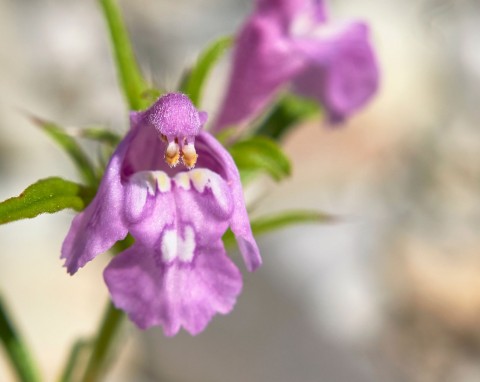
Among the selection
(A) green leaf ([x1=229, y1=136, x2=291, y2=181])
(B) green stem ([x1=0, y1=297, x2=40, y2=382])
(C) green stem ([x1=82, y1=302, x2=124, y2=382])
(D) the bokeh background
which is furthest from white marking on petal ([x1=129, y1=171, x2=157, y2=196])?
(D) the bokeh background

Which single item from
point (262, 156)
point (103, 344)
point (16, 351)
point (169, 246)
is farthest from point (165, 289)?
point (16, 351)

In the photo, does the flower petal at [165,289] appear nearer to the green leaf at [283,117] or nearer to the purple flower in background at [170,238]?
the purple flower in background at [170,238]

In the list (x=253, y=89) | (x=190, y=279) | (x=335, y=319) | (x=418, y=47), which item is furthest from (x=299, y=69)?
(x=418, y=47)

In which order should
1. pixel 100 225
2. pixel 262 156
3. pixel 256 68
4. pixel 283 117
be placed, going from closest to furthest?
pixel 100 225, pixel 262 156, pixel 256 68, pixel 283 117

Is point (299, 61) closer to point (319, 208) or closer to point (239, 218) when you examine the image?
point (239, 218)

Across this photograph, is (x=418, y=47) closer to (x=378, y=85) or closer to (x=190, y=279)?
(x=378, y=85)

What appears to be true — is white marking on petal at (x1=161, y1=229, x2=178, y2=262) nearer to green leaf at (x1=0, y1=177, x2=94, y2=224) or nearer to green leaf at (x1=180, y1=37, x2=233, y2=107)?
green leaf at (x1=0, y1=177, x2=94, y2=224)

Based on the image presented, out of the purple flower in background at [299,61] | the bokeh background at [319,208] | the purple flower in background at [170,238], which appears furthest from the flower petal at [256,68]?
the bokeh background at [319,208]
